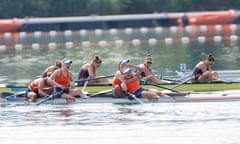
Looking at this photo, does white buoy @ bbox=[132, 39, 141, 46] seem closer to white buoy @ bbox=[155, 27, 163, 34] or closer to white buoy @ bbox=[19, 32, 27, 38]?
white buoy @ bbox=[155, 27, 163, 34]

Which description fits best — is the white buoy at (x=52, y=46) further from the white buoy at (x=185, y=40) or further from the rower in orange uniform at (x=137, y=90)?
the rower in orange uniform at (x=137, y=90)

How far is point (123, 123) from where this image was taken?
23.1 metres

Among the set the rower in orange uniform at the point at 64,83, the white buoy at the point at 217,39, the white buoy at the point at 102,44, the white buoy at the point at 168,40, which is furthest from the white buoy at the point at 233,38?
the rower in orange uniform at the point at 64,83

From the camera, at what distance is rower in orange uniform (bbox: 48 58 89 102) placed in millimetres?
25859

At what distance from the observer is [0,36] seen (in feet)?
195

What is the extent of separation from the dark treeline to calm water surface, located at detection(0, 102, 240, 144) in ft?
135

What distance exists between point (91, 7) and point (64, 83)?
41.3 meters

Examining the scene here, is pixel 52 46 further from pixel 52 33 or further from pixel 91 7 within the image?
pixel 91 7

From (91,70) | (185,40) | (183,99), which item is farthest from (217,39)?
(183,99)

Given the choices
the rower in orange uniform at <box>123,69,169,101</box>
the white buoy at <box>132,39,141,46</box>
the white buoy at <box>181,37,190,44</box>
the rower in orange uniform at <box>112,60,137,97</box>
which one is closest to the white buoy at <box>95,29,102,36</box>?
the white buoy at <box>132,39,141,46</box>

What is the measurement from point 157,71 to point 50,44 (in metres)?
16.1

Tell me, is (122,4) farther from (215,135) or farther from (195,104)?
(215,135)

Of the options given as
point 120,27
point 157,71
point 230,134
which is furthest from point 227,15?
point 230,134

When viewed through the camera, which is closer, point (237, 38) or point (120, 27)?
point (237, 38)
